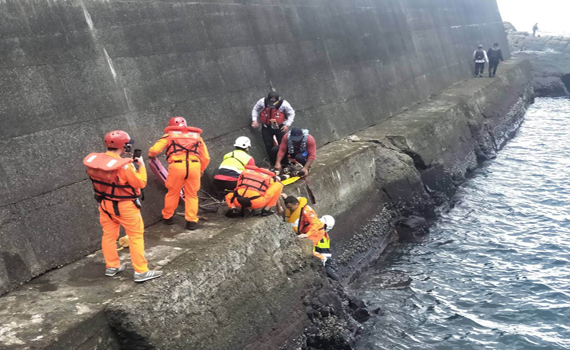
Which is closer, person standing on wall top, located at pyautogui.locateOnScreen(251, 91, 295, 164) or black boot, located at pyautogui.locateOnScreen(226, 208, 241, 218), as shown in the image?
black boot, located at pyautogui.locateOnScreen(226, 208, 241, 218)

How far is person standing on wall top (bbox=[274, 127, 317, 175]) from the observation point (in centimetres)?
982

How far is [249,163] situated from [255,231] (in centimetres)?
169

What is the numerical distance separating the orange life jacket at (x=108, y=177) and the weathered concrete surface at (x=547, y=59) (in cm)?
2779

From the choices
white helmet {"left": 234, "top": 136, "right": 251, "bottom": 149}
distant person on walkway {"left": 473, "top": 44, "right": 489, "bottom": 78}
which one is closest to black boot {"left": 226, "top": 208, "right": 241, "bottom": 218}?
white helmet {"left": 234, "top": 136, "right": 251, "bottom": 149}

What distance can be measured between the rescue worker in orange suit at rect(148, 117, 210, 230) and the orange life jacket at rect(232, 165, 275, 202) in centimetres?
63

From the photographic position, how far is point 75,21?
7766 millimetres

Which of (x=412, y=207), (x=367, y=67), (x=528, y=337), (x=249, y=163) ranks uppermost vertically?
(x=367, y=67)

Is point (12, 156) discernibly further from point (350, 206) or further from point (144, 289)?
point (350, 206)

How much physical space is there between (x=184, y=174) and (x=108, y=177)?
1.58 meters

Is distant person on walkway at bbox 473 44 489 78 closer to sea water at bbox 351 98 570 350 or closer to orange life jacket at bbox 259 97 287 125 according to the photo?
sea water at bbox 351 98 570 350

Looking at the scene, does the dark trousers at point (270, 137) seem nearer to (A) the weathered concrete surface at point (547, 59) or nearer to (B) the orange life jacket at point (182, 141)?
(B) the orange life jacket at point (182, 141)

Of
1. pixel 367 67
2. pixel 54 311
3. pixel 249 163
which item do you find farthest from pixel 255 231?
pixel 367 67

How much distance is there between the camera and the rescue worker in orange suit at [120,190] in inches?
226

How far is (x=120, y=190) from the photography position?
581 cm
